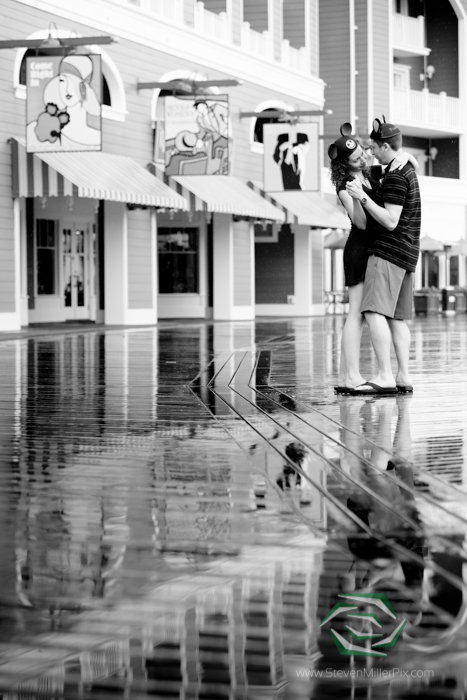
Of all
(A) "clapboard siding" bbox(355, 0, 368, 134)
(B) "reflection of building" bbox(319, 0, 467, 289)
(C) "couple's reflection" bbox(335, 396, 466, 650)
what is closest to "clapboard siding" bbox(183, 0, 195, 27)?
(B) "reflection of building" bbox(319, 0, 467, 289)

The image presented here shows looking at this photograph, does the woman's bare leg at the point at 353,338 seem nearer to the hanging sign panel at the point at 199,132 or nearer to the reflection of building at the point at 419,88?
the hanging sign panel at the point at 199,132

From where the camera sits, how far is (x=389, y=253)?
8.77m

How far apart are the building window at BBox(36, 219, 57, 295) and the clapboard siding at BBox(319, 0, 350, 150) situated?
1717cm

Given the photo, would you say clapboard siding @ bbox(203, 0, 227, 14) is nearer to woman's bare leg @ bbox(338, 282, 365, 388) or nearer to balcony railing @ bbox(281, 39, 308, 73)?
balcony railing @ bbox(281, 39, 308, 73)

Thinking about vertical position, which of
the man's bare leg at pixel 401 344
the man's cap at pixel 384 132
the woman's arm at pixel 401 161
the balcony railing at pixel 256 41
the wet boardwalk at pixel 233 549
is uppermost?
the balcony railing at pixel 256 41

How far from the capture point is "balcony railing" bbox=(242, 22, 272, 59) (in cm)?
3070

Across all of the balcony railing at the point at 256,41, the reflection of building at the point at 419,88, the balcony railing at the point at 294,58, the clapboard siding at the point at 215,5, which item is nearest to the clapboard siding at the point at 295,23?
the balcony railing at the point at 294,58

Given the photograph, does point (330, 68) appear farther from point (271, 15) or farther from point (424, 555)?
point (424, 555)

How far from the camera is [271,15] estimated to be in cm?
3250

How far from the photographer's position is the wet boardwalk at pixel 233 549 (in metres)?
2.55

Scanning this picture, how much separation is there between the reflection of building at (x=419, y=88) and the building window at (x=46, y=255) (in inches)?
621

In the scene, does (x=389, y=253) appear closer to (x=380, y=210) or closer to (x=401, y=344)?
(x=380, y=210)

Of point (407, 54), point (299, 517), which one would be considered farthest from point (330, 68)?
point (299, 517)

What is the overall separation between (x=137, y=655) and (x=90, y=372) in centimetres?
905
